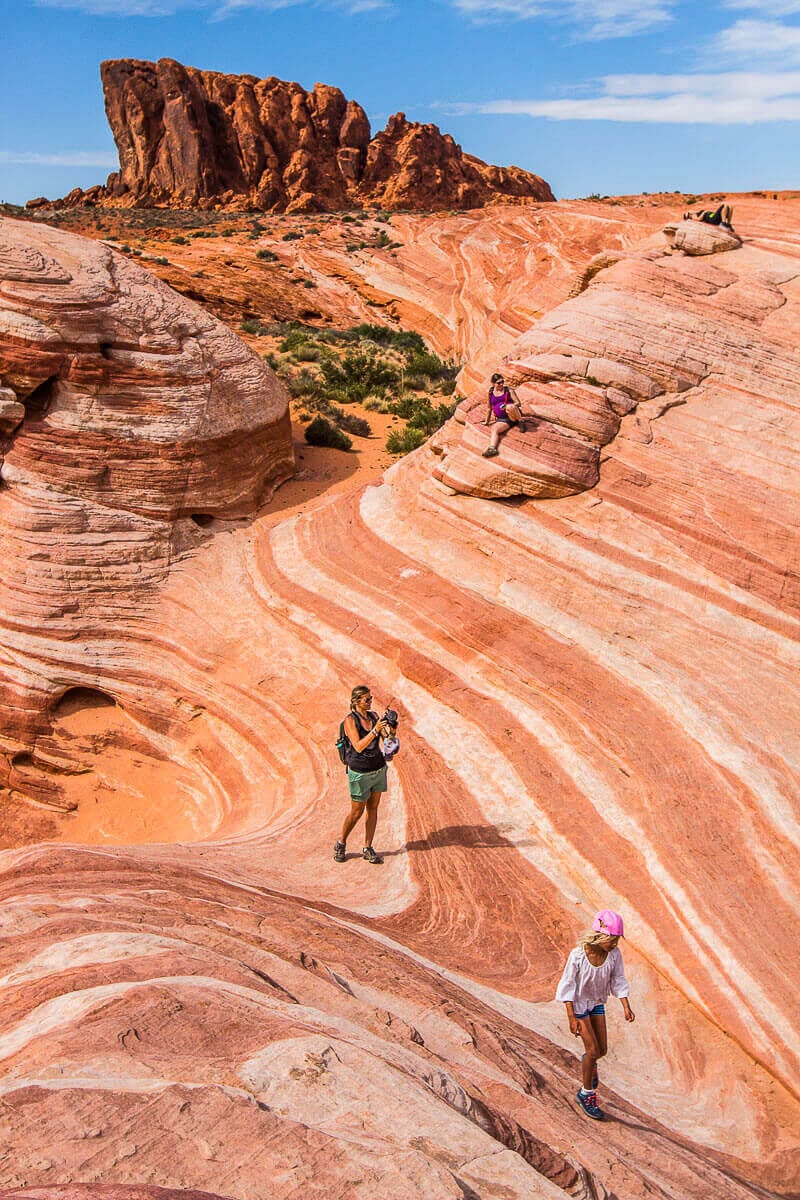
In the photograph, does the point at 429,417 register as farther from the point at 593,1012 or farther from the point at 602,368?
the point at 593,1012

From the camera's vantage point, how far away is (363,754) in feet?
23.0

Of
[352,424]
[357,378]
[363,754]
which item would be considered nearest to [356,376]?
[357,378]

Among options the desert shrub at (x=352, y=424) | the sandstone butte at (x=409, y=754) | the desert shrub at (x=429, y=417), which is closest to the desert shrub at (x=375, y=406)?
the desert shrub at (x=429, y=417)

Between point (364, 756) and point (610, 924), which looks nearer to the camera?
point (610, 924)

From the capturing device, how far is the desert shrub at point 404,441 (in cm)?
1764

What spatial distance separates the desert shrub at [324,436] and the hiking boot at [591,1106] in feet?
45.8

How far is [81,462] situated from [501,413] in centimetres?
548

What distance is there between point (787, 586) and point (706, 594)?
0.87m

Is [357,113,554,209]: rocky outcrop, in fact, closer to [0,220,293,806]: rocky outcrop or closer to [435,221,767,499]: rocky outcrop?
[435,221,767,499]: rocky outcrop

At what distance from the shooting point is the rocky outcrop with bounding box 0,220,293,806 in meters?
10.9

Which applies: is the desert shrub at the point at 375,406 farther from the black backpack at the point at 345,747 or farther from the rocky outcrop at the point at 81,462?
the black backpack at the point at 345,747

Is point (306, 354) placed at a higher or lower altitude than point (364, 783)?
higher

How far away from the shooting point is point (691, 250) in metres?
13.2

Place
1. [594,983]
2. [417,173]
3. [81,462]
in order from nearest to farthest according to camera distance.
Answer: [594,983]
[81,462]
[417,173]
